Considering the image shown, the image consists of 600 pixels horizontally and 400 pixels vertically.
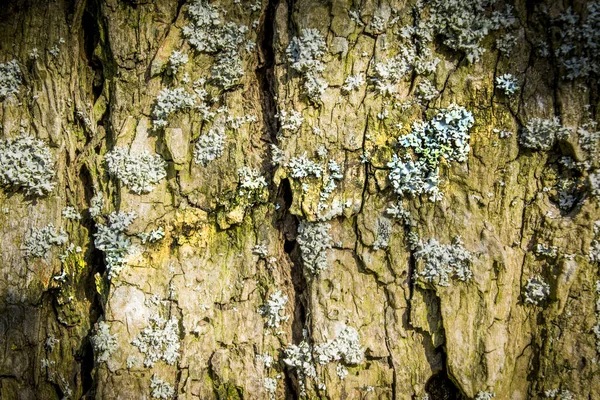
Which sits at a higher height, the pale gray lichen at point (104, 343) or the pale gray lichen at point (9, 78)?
the pale gray lichen at point (9, 78)

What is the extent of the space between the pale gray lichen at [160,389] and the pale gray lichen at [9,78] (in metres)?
1.67

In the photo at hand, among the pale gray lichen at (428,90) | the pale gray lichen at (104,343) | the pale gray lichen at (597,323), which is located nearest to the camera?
the pale gray lichen at (597,323)

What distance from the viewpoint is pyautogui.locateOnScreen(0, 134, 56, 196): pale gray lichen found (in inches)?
93.3

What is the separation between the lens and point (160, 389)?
2.26 meters

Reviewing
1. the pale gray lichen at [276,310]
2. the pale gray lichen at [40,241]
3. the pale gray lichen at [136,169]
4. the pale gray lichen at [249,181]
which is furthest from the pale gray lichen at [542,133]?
the pale gray lichen at [40,241]

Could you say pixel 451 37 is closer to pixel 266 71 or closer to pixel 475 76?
pixel 475 76

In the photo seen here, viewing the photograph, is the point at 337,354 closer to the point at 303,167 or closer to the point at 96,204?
the point at 303,167

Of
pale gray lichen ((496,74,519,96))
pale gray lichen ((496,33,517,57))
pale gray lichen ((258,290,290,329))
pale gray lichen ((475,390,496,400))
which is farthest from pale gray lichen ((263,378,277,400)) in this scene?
pale gray lichen ((496,33,517,57))

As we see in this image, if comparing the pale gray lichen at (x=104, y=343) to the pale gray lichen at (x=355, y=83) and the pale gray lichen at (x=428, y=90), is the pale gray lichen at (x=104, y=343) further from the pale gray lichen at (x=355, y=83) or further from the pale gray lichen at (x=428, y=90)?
the pale gray lichen at (x=428, y=90)

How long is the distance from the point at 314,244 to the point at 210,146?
71 centimetres

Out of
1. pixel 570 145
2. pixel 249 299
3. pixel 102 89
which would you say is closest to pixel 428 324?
pixel 249 299

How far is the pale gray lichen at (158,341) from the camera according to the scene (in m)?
2.26

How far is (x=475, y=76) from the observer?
2109mm

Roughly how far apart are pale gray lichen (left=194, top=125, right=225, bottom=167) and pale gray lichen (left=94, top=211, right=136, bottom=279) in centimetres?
44
